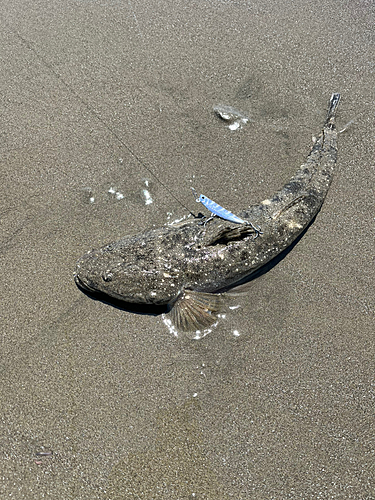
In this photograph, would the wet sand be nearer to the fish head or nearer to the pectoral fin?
the pectoral fin

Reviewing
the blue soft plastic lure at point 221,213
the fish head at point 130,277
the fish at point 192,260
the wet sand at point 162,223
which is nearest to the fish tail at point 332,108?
the wet sand at point 162,223

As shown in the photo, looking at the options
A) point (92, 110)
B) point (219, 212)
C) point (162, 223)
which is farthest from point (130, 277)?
point (92, 110)

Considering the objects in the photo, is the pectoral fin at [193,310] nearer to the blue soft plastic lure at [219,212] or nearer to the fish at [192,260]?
the fish at [192,260]

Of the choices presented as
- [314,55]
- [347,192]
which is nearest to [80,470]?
[347,192]

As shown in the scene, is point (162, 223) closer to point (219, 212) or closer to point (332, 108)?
point (219, 212)

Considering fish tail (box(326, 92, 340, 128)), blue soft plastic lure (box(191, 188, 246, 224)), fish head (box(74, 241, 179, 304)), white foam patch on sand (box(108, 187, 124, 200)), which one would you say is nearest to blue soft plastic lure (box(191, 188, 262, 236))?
blue soft plastic lure (box(191, 188, 246, 224))

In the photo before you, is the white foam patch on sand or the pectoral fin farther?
the white foam patch on sand

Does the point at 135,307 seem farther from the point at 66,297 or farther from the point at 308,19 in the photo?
the point at 308,19
